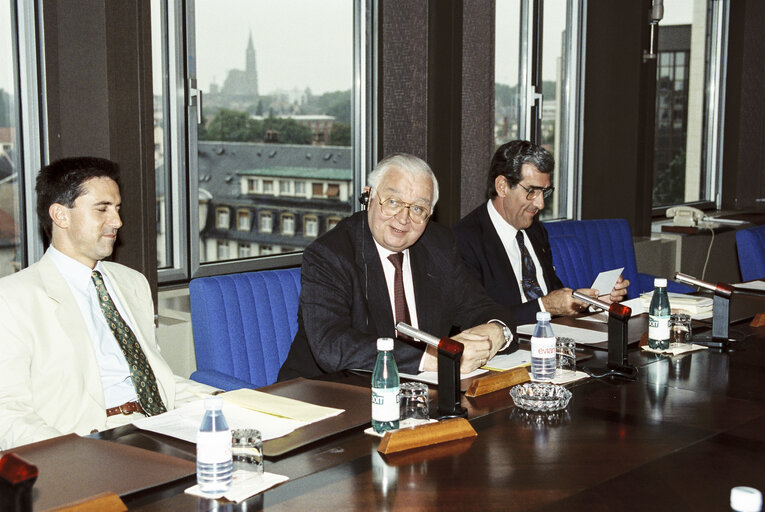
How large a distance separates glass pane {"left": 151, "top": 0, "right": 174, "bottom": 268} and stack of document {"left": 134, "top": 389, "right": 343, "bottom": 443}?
1830 millimetres

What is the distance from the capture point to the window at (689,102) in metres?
6.92

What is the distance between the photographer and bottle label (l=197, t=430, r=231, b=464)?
5.05ft

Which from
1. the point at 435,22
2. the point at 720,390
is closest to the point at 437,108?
the point at 435,22

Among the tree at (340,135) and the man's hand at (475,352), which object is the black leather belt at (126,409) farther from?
the tree at (340,135)

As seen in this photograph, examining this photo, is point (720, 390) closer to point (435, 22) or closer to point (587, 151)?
point (435, 22)

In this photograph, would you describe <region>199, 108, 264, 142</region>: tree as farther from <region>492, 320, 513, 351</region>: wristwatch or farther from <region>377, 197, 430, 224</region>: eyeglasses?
<region>492, 320, 513, 351</region>: wristwatch

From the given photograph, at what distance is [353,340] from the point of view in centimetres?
257

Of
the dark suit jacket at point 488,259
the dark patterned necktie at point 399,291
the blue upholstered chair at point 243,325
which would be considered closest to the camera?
the blue upholstered chair at point 243,325

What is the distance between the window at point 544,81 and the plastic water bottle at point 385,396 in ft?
12.4

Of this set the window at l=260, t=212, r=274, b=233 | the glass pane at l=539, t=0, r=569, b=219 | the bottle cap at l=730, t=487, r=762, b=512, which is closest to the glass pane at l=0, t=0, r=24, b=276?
the window at l=260, t=212, r=274, b=233

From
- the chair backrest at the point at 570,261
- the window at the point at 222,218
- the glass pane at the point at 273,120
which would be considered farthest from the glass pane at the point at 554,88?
the window at the point at 222,218

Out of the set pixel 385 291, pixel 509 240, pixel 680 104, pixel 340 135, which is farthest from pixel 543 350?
pixel 680 104

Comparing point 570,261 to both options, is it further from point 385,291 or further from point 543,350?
point 543,350

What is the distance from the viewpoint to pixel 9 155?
330 centimetres
